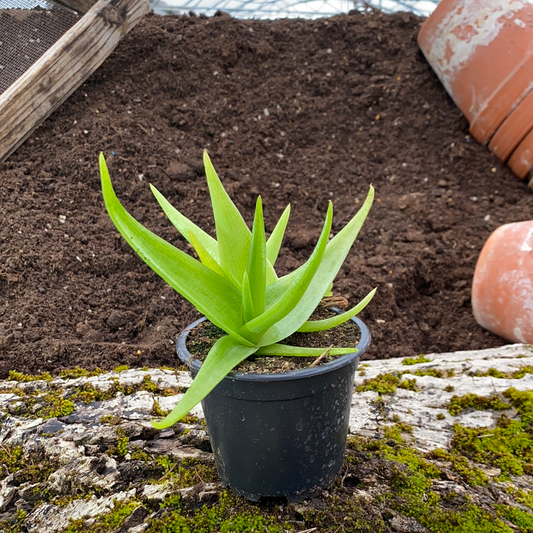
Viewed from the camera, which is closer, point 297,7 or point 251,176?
point 251,176

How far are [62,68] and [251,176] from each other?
1386 millimetres

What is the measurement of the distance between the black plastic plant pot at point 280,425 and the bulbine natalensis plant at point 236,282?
72 mm

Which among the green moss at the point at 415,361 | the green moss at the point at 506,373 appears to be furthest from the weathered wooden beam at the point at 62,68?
the green moss at the point at 506,373

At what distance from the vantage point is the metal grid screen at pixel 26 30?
9.51 feet

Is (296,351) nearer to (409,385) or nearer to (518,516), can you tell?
(518,516)

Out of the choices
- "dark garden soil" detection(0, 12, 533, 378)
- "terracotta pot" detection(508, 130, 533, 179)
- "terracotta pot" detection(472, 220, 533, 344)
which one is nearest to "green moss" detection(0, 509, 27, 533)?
"dark garden soil" detection(0, 12, 533, 378)

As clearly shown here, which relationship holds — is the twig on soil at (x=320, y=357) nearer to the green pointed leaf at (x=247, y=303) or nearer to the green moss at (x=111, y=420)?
the green pointed leaf at (x=247, y=303)

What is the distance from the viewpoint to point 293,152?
373cm

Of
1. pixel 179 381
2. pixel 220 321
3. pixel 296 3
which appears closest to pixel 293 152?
pixel 296 3

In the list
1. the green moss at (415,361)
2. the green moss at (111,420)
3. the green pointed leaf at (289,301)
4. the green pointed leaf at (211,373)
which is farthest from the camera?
the green moss at (415,361)

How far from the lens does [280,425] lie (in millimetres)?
1054

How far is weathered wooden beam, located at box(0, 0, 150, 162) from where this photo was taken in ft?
9.37

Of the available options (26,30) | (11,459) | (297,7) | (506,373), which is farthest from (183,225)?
(297,7)

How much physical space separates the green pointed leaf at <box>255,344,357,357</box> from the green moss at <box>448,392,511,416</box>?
2.52 ft
